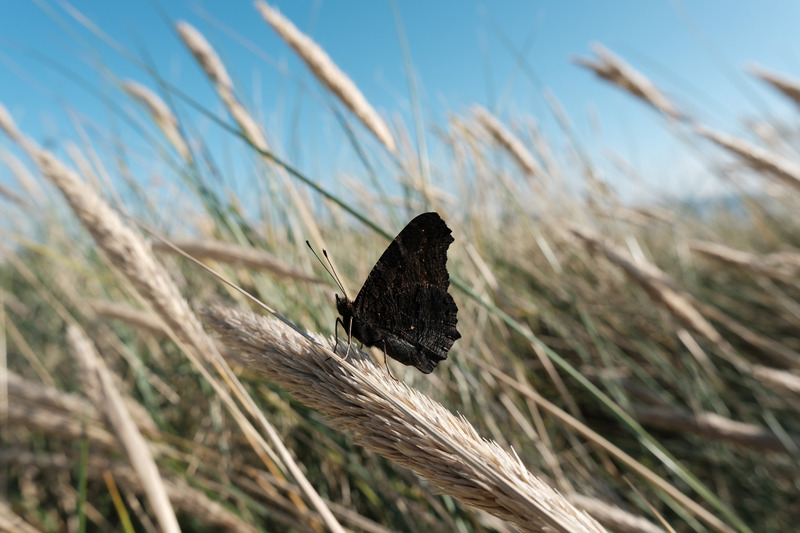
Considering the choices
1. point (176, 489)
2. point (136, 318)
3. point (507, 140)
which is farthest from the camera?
point (507, 140)

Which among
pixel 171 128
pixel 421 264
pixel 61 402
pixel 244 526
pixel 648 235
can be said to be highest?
pixel 648 235

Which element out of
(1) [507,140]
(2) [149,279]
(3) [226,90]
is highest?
(1) [507,140]

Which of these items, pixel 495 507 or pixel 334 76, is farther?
pixel 334 76

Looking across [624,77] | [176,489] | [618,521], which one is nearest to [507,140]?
[624,77]

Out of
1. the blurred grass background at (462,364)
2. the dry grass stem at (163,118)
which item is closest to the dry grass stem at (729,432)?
the blurred grass background at (462,364)

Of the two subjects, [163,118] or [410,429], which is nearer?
[410,429]

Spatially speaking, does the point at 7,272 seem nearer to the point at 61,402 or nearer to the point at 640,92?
the point at 61,402

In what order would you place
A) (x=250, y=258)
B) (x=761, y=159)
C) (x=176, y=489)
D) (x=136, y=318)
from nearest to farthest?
1. (x=250, y=258)
2. (x=176, y=489)
3. (x=136, y=318)
4. (x=761, y=159)

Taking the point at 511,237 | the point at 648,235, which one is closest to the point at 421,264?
the point at 511,237

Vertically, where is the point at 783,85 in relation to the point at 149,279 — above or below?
above

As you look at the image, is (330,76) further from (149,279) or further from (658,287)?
(658,287)
